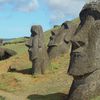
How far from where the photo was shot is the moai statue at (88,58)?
18781 millimetres

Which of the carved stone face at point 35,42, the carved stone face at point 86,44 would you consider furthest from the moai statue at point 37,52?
the carved stone face at point 86,44

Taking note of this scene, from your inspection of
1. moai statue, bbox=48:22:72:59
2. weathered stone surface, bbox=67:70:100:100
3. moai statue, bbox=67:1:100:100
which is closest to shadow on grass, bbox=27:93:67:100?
moai statue, bbox=67:1:100:100

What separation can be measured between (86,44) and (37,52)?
10123 millimetres

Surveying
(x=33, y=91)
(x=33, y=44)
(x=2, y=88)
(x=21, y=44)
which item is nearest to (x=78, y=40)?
(x=33, y=91)

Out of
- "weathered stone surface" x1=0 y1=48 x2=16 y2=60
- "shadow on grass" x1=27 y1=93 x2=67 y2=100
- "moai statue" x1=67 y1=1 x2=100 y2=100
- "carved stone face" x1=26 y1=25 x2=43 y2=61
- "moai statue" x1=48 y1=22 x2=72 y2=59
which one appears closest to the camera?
"moai statue" x1=67 y1=1 x2=100 y2=100

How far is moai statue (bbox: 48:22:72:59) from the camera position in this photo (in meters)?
32.6

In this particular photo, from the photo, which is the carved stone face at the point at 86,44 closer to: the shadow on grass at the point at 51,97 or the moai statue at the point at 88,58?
the moai statue at the point at 88,58

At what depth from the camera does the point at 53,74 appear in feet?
89.7

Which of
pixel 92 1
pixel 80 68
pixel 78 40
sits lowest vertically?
pixel 80 68

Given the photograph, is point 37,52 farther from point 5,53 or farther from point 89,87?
point 5,53

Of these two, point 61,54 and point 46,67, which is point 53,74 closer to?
point 46,67

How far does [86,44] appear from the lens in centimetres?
1902

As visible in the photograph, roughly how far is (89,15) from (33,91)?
20.8 ft

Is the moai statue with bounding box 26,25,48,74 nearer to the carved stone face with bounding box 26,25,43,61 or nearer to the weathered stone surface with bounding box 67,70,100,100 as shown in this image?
the carved stone face with bounding box 26,25,43,61
